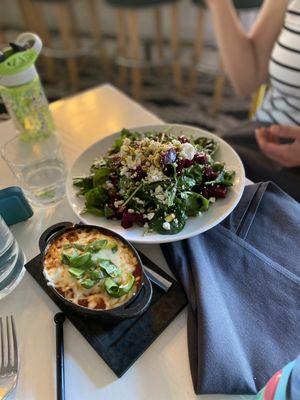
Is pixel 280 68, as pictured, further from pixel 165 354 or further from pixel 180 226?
pixel 165 354

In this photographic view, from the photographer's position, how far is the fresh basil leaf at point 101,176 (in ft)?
2.09

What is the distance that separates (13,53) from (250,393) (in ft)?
2.52

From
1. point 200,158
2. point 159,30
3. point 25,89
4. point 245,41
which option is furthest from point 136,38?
point 200,158

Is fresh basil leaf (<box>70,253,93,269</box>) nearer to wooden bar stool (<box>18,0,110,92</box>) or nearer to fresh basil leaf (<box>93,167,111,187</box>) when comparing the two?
fresh basil leaf (<box>93,167,111,187</box>)

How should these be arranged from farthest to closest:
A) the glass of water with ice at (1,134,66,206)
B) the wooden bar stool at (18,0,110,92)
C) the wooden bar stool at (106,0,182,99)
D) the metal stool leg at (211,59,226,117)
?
the wooden bar stool at (18,0,110,92) → the metal stool leg at (211,59,226,117) → the wooden bar stool at (106,0,182,99) → the glass of water with ice at (1,134,66,206)

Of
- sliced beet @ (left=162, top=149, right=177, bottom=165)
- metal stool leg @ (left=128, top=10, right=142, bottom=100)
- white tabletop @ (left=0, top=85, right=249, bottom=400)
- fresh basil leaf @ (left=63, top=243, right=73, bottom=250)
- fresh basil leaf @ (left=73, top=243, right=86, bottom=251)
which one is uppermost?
sliced beet @ (left=162, top=149, right=177, bottom=165)

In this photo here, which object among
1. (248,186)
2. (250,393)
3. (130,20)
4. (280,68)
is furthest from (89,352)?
Answer: (130,20)

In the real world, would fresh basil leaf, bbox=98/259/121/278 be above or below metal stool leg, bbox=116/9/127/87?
above

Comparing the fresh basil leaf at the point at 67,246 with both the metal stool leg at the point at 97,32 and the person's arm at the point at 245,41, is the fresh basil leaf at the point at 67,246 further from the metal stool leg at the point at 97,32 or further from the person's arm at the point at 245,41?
the metal stool leg at the point at 97,32

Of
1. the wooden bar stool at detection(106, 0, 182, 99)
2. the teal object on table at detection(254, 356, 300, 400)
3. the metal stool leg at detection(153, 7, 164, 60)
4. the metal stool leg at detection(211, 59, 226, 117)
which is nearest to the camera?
the teal object on table at detection(254, 356, 300, 400)

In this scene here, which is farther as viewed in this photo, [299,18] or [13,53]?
[299,18]

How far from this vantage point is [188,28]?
253cm

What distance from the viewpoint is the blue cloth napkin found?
438 millimetres

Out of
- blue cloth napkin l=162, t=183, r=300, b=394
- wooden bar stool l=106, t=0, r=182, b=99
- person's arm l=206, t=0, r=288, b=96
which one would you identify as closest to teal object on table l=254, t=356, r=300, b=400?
blue cloth napkin l=162, t=183, r=300, b=394
